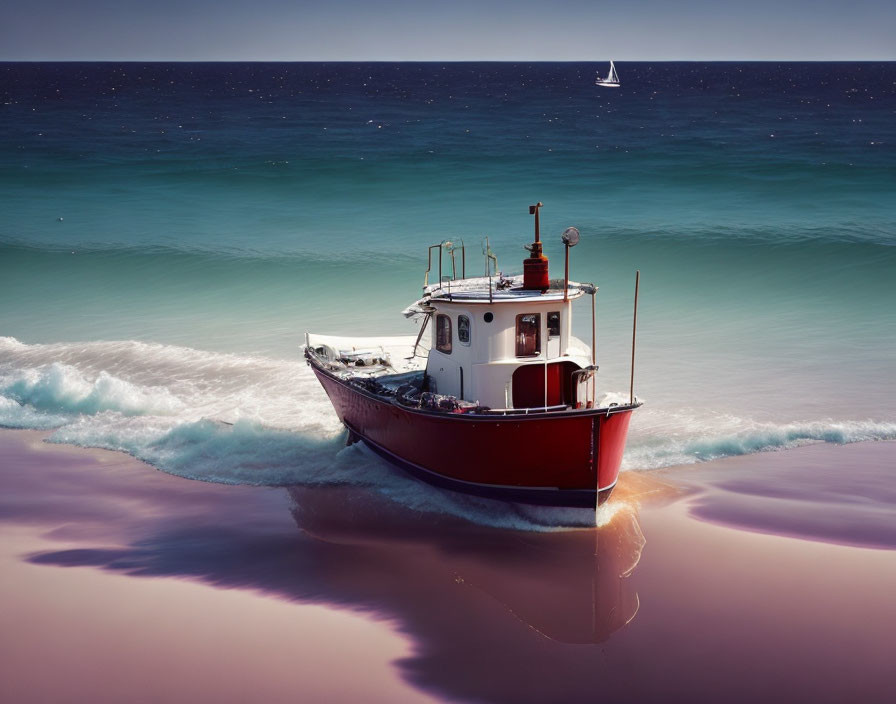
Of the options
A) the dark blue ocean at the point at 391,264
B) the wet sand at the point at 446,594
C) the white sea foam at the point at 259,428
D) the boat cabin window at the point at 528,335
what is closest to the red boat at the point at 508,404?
the boat cabin window at the point at 528,335

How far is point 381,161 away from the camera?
48.2 meters

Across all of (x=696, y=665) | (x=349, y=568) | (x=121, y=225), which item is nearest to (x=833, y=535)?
(x=696, y=665)

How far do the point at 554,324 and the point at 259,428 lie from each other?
235 inches

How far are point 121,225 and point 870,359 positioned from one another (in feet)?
94.7

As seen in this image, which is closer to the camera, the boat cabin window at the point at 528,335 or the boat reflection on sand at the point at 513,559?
the boat reflection on sand at the point at 513,559

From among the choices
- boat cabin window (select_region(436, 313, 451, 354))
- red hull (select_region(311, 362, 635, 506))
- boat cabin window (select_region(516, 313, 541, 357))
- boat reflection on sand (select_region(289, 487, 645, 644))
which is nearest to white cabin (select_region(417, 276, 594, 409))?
boat cabin window (select_region(516, 313, 541, 357))

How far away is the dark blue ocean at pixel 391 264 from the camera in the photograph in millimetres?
16266

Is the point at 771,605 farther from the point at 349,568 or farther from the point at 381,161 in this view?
the point at 381,161

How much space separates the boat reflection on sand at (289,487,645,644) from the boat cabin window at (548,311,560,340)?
2443 millimetres

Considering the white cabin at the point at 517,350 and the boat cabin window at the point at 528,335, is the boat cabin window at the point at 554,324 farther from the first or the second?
the boat cabin window at the point at 528,335

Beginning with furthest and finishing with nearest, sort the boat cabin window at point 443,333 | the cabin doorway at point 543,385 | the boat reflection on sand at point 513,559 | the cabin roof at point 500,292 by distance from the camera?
the boat cabin window at point 443,333 < the cabin doorway at point 543,385 < the cabin roof at point 500,292 < the boat reflection on sand at point 513,559

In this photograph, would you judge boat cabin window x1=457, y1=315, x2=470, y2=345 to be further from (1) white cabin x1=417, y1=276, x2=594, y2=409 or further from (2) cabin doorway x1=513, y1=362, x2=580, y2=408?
(2) cabin doorway x1=513, y1=362, x2=580, y2=408

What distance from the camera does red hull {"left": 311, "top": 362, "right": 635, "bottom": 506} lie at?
1141 cm

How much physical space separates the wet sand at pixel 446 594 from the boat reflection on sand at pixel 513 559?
3 centimetres
